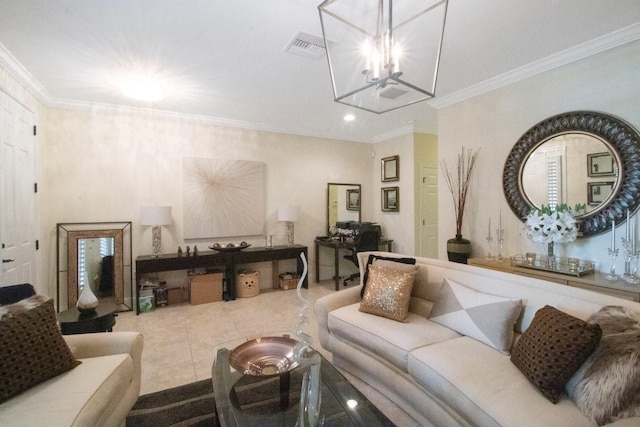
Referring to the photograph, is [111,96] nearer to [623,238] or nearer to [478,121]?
[478,121]

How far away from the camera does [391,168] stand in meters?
5.28

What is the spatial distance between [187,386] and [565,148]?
146 inches

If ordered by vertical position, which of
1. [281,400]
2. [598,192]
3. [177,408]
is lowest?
[177,408]

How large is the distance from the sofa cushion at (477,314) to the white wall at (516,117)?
1382 millimetres

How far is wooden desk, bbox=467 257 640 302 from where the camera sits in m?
1.98

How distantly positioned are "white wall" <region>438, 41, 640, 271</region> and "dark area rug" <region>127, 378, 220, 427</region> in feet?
9.94

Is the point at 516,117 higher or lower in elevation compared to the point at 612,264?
higher

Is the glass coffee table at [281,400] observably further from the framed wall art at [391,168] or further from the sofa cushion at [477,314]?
the framed wall art at [391,168]

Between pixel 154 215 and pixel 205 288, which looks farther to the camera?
pixel 205 288

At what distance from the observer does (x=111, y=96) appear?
342 centimetres

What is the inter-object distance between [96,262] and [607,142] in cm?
547

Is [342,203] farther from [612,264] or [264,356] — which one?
[264,356]

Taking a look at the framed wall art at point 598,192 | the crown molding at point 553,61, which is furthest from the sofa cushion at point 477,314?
the crown molding at point 553,61

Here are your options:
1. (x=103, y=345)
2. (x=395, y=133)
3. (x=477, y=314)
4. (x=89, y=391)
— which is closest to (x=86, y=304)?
(x=103, y=345)
